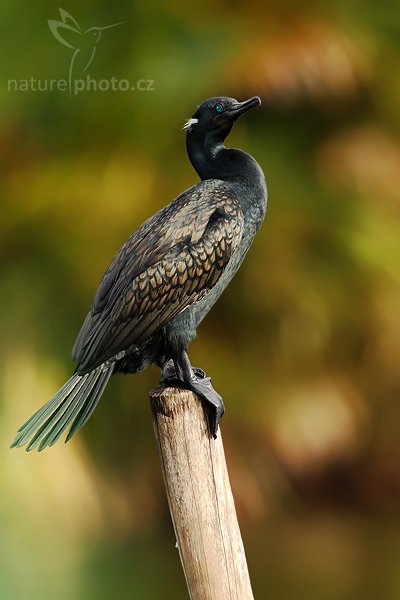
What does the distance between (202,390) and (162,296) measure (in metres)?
0.23

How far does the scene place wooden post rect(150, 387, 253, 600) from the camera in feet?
7.00

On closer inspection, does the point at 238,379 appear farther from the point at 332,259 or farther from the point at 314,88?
the point at 314,88

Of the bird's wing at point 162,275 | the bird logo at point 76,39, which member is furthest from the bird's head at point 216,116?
the bird logo at point 76,39

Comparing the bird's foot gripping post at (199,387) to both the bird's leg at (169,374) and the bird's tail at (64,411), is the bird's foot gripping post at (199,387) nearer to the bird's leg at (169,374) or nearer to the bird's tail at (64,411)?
the bird's leg at (169,374)

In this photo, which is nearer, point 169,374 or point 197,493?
point 197,493

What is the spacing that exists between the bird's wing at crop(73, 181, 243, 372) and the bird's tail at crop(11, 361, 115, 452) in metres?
0.04

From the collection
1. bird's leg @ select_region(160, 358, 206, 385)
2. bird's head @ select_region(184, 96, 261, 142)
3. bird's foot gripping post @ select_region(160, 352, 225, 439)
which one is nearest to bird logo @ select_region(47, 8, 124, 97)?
bird's head @ select_region(184, 96, 261, 142)

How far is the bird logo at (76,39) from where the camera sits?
17.1ft

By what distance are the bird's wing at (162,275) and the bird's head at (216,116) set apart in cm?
19

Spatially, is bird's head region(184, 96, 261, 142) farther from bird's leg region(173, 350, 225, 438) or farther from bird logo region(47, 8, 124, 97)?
bird logo region(47, 8, 124, 97)

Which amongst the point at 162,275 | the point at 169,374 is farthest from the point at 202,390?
the point at 162,275

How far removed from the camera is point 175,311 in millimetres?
2174

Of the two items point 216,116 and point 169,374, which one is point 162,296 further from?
point 216,116

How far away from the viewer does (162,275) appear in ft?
7.07
